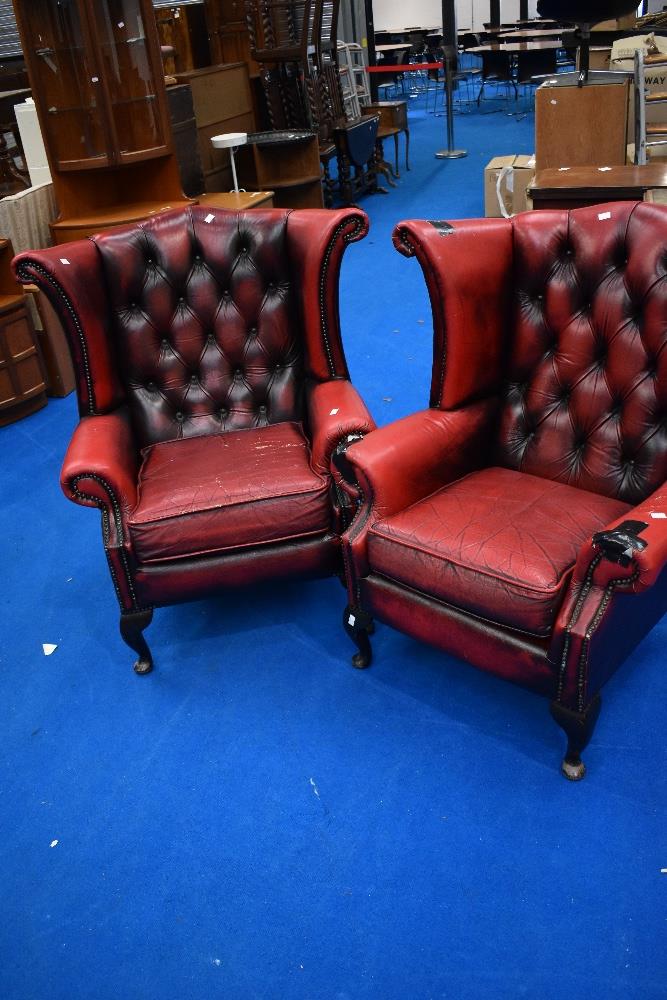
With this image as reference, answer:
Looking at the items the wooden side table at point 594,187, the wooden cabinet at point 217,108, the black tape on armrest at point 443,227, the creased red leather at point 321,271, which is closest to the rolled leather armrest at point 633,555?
the black tape on armrest at point 443,227

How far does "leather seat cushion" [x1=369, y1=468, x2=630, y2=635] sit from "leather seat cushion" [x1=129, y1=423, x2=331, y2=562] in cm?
25

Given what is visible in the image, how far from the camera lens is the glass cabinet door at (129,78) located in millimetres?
4301

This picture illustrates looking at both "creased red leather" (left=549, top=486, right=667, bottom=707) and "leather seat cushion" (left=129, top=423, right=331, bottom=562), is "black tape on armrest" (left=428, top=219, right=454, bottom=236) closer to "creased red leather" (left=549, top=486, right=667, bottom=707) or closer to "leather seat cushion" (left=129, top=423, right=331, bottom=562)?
"leather seat cushion" (left=129, top=423, right=331, bottom=562)

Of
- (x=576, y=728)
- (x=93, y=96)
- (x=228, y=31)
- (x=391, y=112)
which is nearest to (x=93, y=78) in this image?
(x=93, y=96)

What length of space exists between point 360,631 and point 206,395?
3.07ft

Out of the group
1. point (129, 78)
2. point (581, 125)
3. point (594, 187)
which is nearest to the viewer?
point (594, 187)

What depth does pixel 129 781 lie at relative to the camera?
197 centimetres

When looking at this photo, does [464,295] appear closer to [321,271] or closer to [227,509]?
[321,271]

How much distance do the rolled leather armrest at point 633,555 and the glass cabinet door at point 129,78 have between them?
12.2ft

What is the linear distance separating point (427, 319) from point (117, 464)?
2.78 metres

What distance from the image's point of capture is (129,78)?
175 inches

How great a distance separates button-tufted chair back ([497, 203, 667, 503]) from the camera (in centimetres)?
200

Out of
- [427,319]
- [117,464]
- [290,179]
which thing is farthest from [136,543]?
[290,179]

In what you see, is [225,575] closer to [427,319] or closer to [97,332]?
[97,332]
